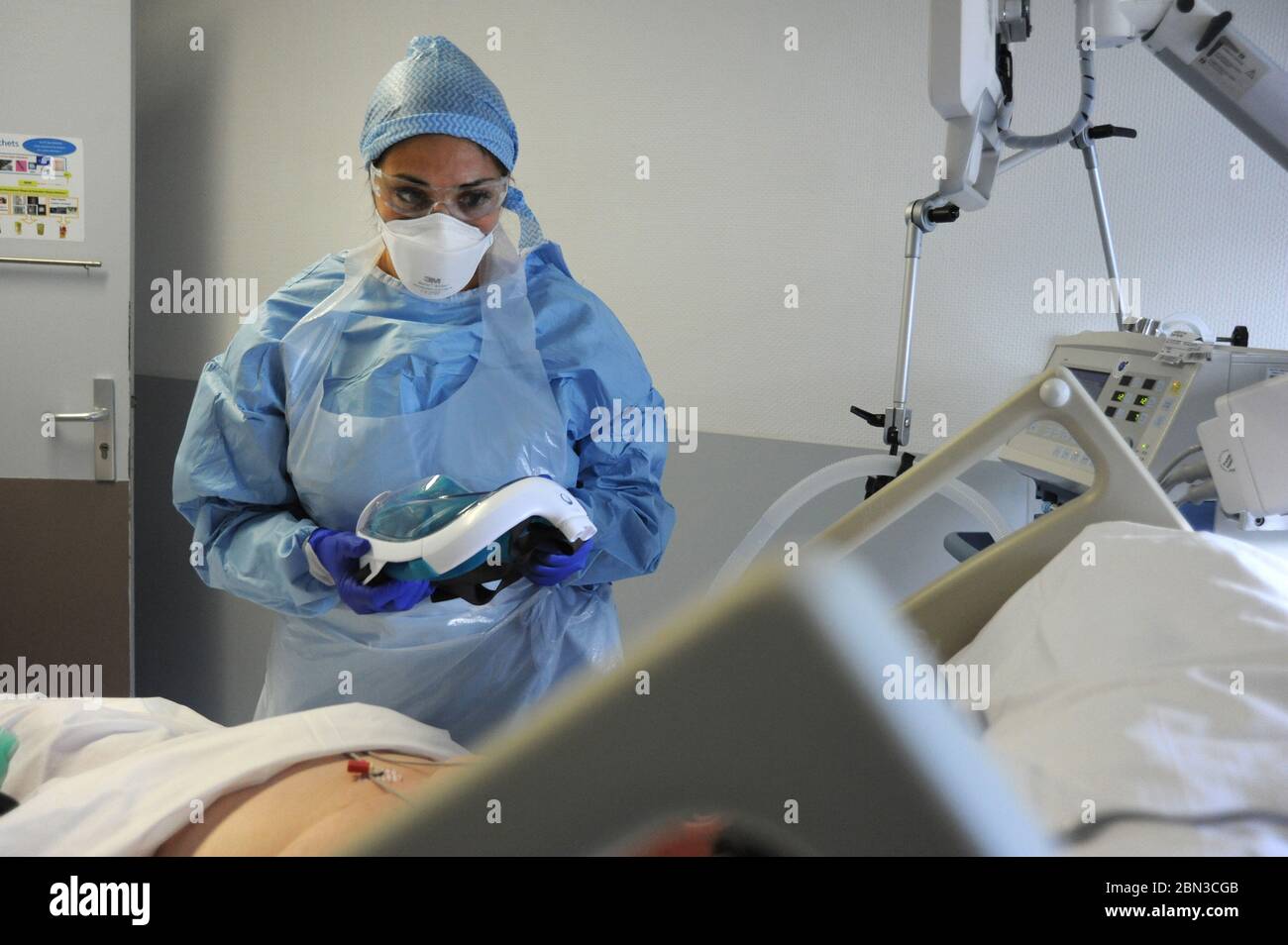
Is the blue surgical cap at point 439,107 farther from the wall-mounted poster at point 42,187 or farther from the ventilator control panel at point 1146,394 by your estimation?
the wall-mounted poster at point 42,187

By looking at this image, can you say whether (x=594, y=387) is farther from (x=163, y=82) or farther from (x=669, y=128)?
(x=163, y=82)

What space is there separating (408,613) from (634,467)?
1.34ft

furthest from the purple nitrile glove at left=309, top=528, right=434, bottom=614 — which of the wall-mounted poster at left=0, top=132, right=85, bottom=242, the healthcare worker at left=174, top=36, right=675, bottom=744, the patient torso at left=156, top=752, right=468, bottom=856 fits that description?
the wall-mounted poster at left=0, top=132, right=85, bottom=242

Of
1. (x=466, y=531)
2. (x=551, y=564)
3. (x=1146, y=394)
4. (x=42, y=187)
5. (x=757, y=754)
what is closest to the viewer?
(x=757, y=754)

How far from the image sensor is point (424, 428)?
1.37 meters

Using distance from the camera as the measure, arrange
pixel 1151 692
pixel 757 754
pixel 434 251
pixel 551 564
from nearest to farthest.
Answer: pixel 757 754, pixel 1151 692, pixel 551 564, pixel 434 251

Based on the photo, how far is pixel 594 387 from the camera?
151 cm

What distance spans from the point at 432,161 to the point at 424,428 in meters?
0.40

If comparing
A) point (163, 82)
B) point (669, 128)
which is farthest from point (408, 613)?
point (163, 82)

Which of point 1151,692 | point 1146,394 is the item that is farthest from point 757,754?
point 1146,394

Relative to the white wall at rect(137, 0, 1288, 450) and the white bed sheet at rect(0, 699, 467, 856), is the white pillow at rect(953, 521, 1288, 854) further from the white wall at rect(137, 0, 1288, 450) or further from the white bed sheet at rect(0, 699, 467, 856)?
the white wall at rect(137, 0, 1288, 450)

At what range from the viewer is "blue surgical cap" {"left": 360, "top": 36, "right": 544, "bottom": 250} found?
145 centimetres

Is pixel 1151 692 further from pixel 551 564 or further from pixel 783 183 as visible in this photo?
pixel 783 183

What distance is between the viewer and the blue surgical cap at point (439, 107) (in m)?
1.45
